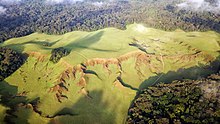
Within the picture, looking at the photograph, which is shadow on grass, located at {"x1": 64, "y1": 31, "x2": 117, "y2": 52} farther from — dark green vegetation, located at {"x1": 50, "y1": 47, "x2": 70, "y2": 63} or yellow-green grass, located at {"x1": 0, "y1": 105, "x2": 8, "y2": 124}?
yellow-green grass, located at {"x1": 0, "y1": 105, "x2": 8, "y2": 124}

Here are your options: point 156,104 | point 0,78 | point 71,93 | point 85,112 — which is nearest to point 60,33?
point 0,78

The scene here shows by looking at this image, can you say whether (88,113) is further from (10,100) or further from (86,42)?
(86,42)

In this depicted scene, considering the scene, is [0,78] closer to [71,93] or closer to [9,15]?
[71,93]

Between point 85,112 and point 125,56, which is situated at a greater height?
point 125,56

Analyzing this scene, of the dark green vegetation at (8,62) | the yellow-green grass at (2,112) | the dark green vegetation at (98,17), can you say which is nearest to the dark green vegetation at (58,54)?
the dark green vegetation at (8,62)

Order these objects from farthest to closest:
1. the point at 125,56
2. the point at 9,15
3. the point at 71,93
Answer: the point at 9,15
the point at 125,56
the point at 71,93
